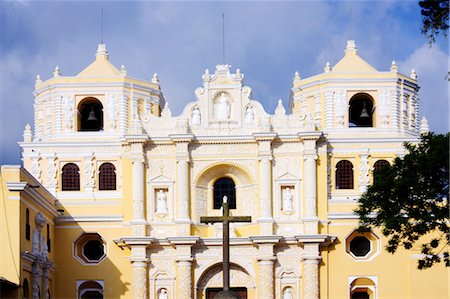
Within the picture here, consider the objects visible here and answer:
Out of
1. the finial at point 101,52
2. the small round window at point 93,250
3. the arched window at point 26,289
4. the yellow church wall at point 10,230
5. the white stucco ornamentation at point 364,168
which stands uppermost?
the finial at point 101,52

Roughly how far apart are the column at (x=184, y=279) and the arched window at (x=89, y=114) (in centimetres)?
799

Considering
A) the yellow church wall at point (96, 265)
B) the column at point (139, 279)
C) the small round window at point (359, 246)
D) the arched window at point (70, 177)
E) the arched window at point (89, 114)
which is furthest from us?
the arched window at point (89, 114)

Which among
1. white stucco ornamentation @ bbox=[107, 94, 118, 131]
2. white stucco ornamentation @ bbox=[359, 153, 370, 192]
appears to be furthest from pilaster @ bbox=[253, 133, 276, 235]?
white stucco ornamentation @ bbox=[107, 94, 118, 131]

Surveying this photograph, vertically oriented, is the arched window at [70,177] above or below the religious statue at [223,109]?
below

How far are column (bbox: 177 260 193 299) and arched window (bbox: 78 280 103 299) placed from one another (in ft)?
11.7

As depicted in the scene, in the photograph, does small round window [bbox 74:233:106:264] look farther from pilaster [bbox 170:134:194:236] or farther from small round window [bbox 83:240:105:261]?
pilaster [bbox 170:134:194:236]

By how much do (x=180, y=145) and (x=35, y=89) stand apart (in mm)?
7866

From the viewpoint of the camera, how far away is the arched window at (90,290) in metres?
49.0

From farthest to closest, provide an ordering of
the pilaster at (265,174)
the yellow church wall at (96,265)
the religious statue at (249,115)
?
the religious statue at (249,115) < the yellow church wall at (96,265) < the pilaster at (265,174)

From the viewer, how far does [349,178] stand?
49.5m

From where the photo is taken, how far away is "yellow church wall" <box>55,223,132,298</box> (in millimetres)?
48625

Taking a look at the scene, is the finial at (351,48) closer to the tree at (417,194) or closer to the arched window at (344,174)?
the arched window at (344,174)

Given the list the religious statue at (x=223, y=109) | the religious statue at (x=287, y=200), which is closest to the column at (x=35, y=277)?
the religious statue at (x=223, y=109)

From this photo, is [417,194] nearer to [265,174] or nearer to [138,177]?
[265,174]
